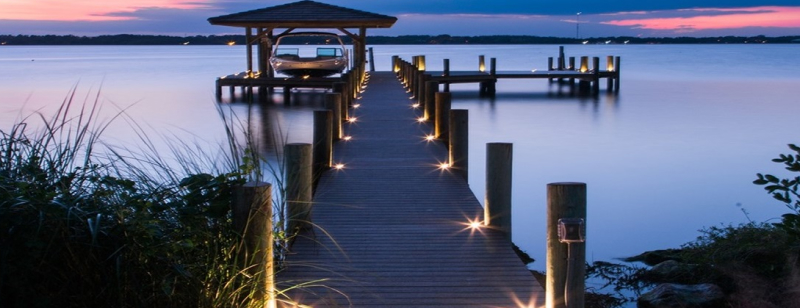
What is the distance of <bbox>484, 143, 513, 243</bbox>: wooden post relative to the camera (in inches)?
280

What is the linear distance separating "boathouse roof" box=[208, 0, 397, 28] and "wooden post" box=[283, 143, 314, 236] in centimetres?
2094

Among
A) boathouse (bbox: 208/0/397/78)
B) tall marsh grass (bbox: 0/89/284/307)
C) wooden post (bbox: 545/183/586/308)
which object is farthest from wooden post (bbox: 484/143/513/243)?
boathouse (bbox: 208/0/397/78)

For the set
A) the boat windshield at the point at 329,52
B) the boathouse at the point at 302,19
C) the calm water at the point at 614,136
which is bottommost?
the calm water at the point at 614,136

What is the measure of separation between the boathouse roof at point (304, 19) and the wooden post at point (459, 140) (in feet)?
57.8

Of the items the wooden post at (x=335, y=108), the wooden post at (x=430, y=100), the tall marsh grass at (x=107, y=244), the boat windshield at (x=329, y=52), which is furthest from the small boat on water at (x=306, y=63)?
the tall marsh grass at (x=107, y=244)

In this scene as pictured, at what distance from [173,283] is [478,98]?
31.1m

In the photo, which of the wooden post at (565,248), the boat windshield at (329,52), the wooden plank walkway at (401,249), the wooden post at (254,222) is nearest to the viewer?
the wooden post at (254,222)

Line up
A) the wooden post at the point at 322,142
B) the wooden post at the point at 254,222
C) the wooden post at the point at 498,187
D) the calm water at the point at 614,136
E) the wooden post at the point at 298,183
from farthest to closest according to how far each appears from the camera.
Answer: the calm water at the point at 614,136, the wooden post at the point at 322,142, the wooden post at the point at 498,187, the wooden post at the point at 298,183, the wooden post at the point at 254,222

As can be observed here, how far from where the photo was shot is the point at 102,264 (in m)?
4.10

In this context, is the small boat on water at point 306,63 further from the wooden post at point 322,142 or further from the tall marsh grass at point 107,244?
the tall marsh grass at point 107,244

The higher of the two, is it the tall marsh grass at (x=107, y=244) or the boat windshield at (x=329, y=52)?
the boat windshield at (x=329, y=52)

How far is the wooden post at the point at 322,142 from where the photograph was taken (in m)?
10.1

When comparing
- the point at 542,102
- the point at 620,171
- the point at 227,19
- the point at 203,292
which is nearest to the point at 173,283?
the point at 203,292

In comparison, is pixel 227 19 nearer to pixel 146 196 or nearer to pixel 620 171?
pixel 620 171
